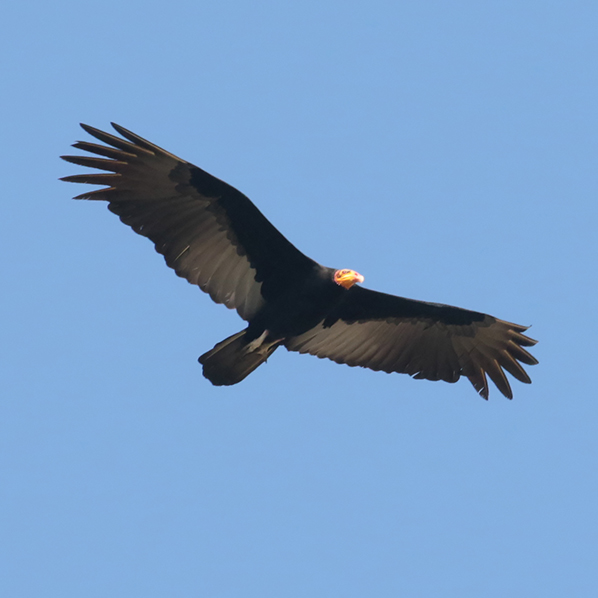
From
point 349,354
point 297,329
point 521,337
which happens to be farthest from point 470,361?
point 297,329

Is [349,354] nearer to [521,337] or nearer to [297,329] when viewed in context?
[297,329]

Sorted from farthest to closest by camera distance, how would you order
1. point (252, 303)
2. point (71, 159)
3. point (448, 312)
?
point (448, 312) < point (252, 303) < point (71, 159)

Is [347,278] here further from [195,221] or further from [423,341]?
[423,341]

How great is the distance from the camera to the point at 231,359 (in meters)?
10.1

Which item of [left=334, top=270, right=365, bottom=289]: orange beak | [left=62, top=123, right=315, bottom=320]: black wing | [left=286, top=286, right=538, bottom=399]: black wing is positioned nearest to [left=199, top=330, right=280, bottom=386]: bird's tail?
[left=62, top=123, right=315, bottom=320]: black wing

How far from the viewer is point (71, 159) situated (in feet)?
31.5

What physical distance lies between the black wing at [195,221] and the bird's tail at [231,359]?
310 millimetres

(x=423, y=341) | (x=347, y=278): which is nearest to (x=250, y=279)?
(x=347, y=278)

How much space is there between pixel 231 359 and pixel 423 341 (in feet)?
7.69

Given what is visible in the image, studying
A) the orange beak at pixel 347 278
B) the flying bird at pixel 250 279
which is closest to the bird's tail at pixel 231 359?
the flying bird at pixel 250 279

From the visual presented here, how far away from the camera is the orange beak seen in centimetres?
991

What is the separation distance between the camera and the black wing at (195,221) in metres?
9.73

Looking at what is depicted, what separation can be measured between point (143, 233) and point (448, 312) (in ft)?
11.2

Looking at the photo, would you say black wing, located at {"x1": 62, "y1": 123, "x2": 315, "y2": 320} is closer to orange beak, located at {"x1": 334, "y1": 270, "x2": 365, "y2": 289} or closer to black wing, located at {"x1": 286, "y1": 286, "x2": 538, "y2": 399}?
orange beak, located at {"x1": 334, "y1": 270, "x2": 365, "y2": 289}
